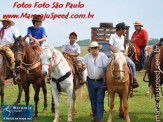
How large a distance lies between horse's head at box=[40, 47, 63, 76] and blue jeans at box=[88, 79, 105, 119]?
114 cm

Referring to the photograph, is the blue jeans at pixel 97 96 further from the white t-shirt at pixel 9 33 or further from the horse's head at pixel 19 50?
the white t-shirt at pixel 9 33

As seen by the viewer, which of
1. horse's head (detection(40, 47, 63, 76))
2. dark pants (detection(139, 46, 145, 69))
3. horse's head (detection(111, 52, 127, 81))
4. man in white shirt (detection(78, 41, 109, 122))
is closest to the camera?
horse's head (detection(111, 52, 127, 81))

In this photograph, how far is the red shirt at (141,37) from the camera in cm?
1264

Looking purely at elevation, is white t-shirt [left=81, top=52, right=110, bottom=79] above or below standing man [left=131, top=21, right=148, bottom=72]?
below

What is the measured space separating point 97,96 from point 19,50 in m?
2.51

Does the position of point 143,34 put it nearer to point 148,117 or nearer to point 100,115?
point 148,117

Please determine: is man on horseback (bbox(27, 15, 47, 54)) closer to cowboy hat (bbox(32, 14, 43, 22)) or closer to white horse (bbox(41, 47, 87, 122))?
cowboy hat (bbox(32, 14, 43, 22))

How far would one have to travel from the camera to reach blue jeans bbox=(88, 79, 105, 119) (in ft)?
26.4

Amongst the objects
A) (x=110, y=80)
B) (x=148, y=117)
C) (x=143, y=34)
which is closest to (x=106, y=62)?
(x=110, y=80)

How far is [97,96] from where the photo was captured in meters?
8.14

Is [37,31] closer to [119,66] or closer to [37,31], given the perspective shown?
[37,31]

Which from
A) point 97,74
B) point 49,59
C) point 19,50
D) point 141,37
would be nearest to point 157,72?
point 97,74

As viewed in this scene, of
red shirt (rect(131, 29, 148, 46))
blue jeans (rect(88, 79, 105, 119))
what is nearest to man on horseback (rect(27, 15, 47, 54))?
blue jeans (rect(88, 79, 105, 119))

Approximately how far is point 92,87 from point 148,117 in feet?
6.87
